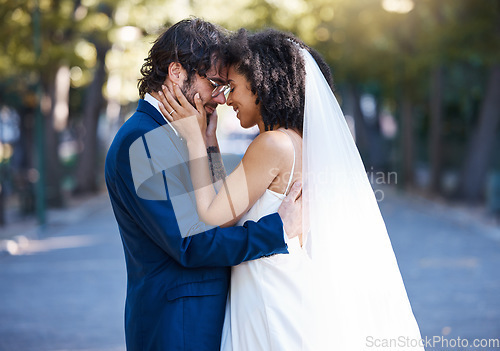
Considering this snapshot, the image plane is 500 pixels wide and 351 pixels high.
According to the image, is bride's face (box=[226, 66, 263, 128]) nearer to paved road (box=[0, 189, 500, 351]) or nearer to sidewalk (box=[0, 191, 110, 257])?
paved road (box=[0, 189, 500, 351])

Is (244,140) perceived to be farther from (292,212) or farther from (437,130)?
(292,212)

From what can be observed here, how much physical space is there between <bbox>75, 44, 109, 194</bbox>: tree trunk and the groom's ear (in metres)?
19.6

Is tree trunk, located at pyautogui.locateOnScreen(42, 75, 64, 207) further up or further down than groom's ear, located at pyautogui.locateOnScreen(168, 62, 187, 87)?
further down

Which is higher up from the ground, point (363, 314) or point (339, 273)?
point (339, 273)

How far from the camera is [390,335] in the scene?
2871mm

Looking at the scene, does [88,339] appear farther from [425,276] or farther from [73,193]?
[73,193]

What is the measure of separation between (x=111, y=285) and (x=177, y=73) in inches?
255

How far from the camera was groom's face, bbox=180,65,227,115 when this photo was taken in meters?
2.82

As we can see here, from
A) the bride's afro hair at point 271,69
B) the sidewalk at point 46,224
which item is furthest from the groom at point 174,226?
the sidewalk at point 46,224

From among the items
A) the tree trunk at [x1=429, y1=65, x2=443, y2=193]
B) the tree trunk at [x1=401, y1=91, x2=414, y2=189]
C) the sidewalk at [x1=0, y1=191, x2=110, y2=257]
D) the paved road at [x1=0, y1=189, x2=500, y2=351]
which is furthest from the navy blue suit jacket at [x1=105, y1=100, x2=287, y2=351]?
the tree trunk at [x1=401, y1=91, x2=414, y2=189]

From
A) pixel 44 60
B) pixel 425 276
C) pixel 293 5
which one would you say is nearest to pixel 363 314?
pixel 425 276

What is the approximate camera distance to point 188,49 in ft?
9.05

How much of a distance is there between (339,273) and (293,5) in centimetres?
2287

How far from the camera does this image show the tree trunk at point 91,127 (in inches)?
853
